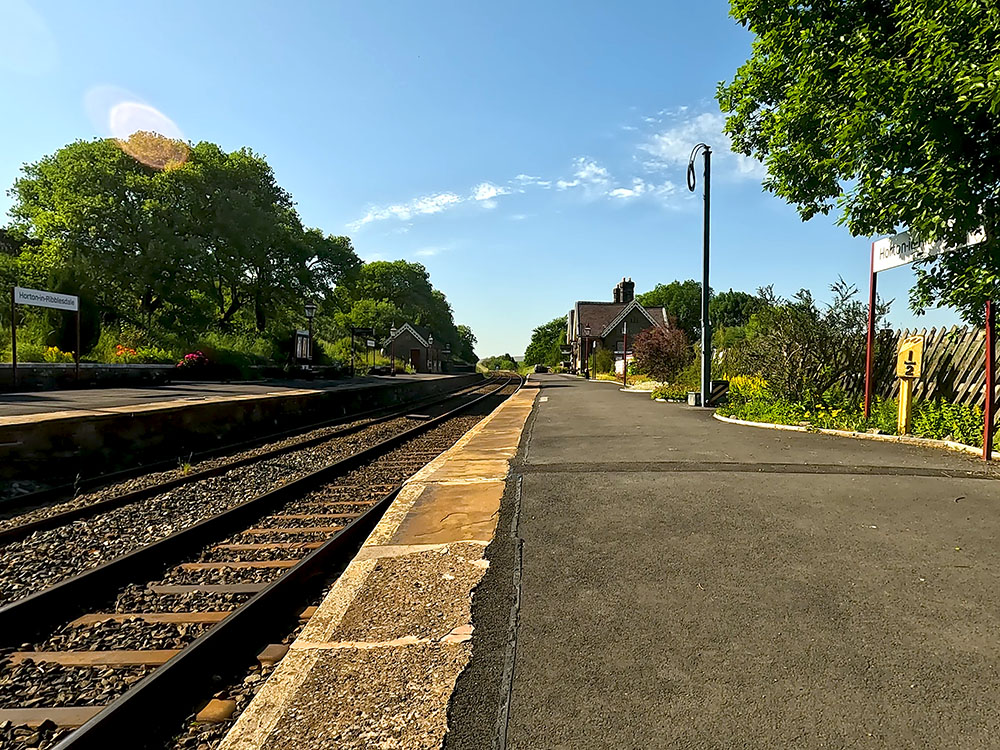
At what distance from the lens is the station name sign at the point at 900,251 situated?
8445 mm

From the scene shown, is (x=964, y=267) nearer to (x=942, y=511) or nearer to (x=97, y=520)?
(x=942, y=511)

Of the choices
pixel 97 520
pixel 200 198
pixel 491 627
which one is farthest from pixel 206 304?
pixel 491 627

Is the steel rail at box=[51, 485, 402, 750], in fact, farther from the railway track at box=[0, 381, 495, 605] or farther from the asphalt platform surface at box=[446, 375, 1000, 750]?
the railway track at box=[0, 381, 495, 605]

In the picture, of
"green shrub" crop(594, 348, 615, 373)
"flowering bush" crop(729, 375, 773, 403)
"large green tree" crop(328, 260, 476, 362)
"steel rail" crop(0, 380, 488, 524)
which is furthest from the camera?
"large green tree" crop(328, 260, 476, 362)

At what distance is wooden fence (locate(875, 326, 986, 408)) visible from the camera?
9.55 meters

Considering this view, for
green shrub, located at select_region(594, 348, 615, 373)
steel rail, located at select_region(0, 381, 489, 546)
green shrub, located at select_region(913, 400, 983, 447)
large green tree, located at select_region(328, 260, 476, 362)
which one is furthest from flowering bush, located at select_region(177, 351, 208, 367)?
large green tree, located at select_region(328, 260, 476, 362)

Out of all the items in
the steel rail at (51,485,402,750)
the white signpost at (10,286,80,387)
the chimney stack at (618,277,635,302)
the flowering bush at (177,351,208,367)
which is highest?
the chimney stack at (618,277,635,302)

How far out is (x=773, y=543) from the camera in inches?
172

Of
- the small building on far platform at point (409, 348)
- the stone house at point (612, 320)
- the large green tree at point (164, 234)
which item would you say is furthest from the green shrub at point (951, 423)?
the small building on far platform at point (409, 348)

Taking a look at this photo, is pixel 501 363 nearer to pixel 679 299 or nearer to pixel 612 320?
pixel 679 299

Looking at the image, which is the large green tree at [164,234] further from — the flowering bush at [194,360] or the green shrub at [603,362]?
the green shrub at [603,362]

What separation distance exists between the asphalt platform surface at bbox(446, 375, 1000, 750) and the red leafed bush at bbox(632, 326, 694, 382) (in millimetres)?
18145

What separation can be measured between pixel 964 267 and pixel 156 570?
948 centimetres

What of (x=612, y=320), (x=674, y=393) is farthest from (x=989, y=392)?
(x=612, y=320)
